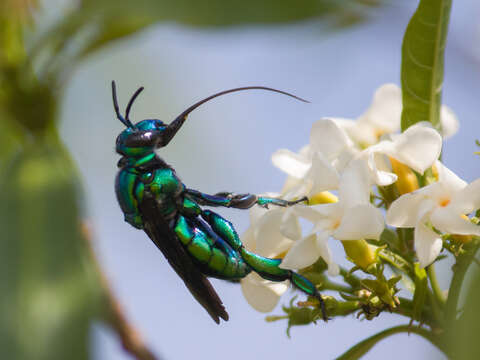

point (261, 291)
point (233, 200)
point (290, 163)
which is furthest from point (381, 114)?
point (261, 291)

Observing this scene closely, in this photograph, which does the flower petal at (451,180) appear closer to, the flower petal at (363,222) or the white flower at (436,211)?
the white flower at (436,211)

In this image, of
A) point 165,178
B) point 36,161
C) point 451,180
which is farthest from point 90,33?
point 451,180

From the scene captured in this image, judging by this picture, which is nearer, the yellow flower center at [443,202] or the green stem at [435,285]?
the yellow flower center at [443,202]

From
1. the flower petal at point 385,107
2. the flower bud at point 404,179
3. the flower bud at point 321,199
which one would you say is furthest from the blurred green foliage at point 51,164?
the flower bud at point 404,179

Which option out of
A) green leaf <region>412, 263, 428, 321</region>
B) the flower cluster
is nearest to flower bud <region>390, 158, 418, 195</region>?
the flower cluster

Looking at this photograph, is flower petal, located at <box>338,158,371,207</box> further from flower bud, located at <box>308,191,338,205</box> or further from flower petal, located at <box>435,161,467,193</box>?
flower bud, located at <box>308,191,338,205</box>

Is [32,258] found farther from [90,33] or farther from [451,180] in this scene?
[451,180]
